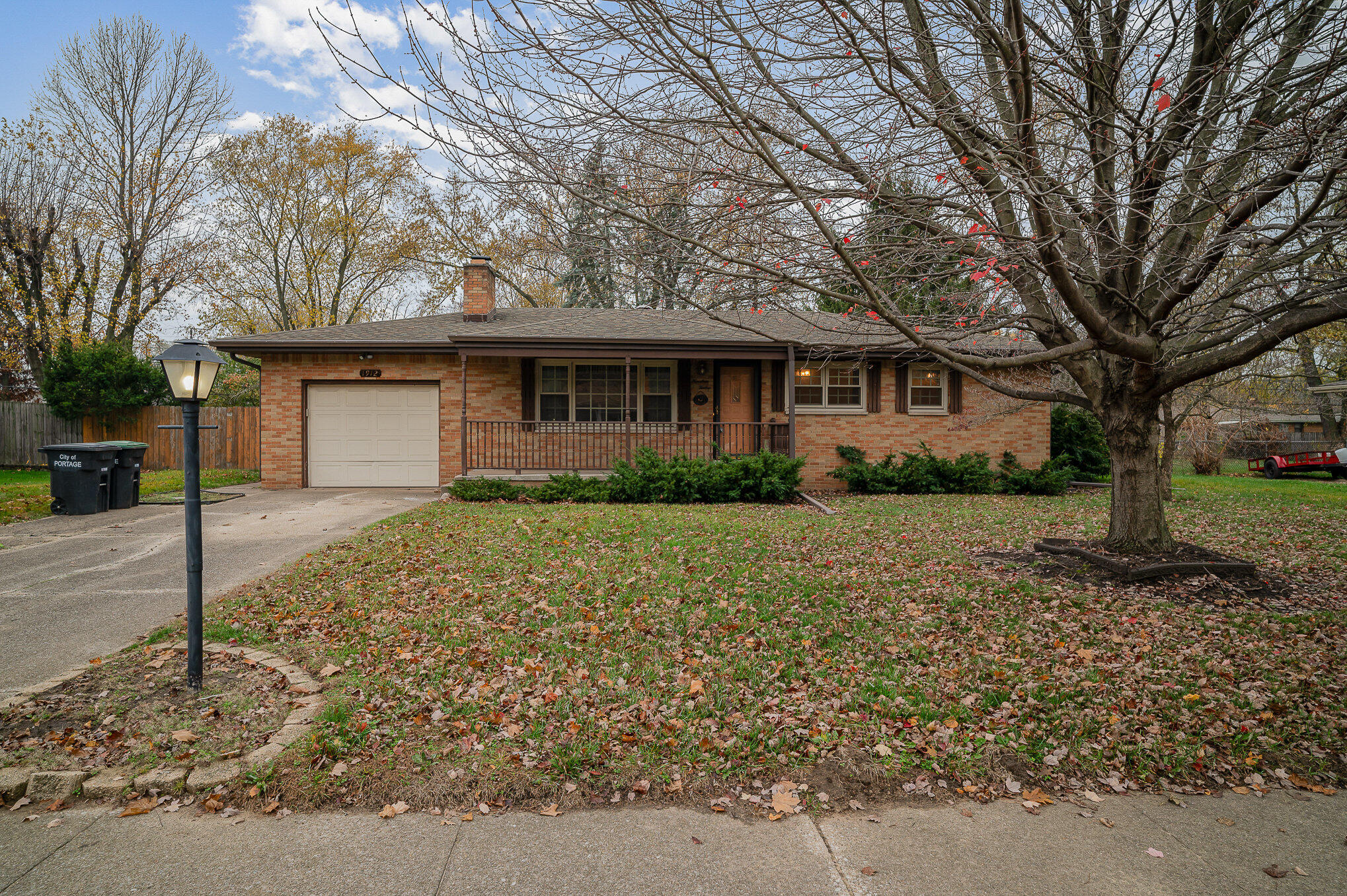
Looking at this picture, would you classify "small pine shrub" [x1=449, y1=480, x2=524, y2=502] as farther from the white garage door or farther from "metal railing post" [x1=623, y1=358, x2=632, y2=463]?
the white garage door

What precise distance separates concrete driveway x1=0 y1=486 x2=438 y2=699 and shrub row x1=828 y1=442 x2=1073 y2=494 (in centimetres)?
816

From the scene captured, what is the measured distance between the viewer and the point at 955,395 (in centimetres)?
1370

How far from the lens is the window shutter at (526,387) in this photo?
13188 millimetres

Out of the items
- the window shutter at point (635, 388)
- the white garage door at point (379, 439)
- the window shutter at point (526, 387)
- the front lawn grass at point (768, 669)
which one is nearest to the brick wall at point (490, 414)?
the window shutter at point (526, 387)

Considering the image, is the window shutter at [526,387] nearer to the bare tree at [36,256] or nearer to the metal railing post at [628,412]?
the metal railing post at [628,412]

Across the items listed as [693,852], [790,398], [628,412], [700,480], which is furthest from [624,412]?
[693,852]

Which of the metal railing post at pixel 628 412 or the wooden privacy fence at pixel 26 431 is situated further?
the wooden privacy fence at pixel 26 431

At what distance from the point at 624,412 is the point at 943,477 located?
6410 millimetres

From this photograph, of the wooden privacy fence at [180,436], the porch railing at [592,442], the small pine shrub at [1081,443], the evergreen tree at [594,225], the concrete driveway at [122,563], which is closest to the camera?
the evergreen tree at [594,225]

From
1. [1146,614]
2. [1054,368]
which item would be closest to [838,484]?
[1054,368]

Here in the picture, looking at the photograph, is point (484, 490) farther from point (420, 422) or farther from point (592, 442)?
point (420, 422)

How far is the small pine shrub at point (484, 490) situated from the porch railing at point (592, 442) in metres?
1.47

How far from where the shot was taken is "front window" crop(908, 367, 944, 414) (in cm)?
1374

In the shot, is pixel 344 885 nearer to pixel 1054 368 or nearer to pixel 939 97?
pixel 939 97
